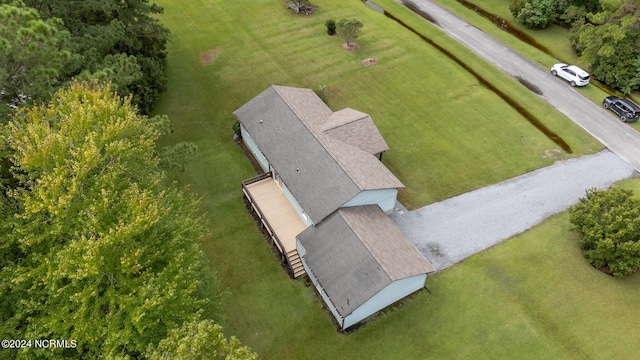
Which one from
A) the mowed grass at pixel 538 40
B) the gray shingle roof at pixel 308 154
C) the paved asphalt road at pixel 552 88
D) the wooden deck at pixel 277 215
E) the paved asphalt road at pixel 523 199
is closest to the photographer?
the gray shingle roof at pixel 308 154

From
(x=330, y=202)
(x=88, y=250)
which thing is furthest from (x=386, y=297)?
(x=88, y=250)

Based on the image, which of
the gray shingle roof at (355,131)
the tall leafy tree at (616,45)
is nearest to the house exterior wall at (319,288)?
the gray shingle roof at (355,131)

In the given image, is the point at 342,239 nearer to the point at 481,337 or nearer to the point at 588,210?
the point at 481,337

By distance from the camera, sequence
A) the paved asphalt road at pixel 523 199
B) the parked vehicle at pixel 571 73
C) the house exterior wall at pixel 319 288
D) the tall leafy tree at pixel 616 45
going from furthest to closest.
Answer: the parked vehicle at pixel 571 73
the tall leafy tree at pixel 616 45
the paved asphalt road at pixel 523 199
the house exterior wall at pixel 319 288

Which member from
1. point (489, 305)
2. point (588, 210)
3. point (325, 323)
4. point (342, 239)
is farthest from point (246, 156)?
point (588, 210)

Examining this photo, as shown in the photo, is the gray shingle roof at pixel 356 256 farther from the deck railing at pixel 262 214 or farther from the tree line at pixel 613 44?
the tree line at pixel 613 44

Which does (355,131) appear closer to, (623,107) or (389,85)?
(389,85)
